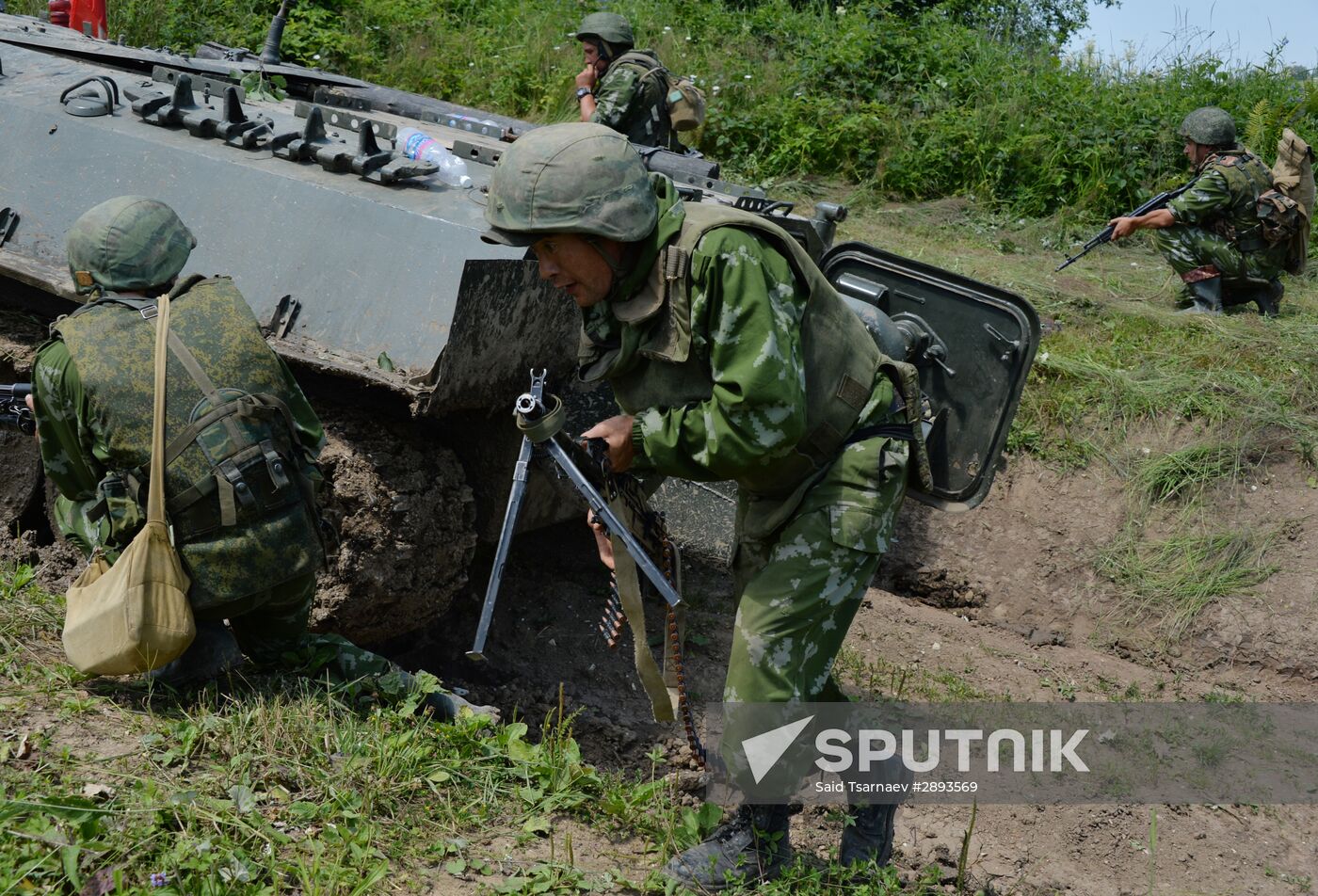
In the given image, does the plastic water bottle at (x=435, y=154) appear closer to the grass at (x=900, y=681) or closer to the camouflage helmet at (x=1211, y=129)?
the grass at (x=900, y=681)

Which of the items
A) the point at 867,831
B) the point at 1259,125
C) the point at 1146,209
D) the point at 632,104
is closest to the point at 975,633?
the point at 867,831

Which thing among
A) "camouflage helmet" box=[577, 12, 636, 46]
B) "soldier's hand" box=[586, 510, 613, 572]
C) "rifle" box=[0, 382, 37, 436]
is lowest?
"rifle" box=[0, 382, 37, 436]

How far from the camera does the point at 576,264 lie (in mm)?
2809

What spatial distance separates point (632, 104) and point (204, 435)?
4.51 m

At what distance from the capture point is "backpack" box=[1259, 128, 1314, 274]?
7727 mm

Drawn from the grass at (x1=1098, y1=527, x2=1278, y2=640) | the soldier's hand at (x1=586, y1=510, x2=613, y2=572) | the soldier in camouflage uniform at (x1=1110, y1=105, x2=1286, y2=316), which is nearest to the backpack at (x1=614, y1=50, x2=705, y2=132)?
the soldier in camouflage uniform at (x1=1110, y1=105, x2=1286, y2=316)

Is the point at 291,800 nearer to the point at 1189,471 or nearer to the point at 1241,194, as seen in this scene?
the point at 1189,471

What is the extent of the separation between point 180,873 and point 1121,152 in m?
9.04

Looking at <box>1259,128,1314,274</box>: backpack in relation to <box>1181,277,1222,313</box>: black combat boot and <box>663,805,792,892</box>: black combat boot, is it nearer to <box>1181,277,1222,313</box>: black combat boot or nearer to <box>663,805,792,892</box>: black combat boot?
<box>1181,277,1222,313</box>: black combat boot

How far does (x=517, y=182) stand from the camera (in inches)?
107

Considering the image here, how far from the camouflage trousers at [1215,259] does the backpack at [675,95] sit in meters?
3.03

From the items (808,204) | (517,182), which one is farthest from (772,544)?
(808,204)

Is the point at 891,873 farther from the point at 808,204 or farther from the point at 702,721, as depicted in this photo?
the point at 808,204

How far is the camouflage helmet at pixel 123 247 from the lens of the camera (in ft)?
10.6
